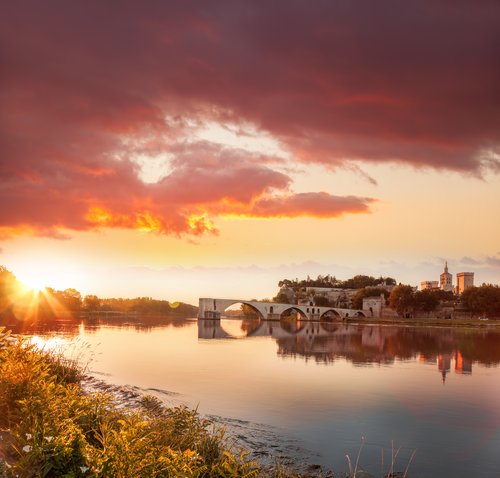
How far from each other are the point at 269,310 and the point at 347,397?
133370 mm

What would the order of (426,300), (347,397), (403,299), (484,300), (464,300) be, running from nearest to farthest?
1. (347,397)
2. (484,300)
3. (426,300)
4. (403,299)
5. (464,300)

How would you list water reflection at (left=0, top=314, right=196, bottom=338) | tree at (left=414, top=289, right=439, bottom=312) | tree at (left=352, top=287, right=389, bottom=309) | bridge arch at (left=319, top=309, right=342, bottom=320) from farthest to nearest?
tree at (left=352, top=287, right=389, bottom=309) → bridge arch at (left=319, top=309, right=342, bottom=320) → tree at (left=414, top=289, right=439, bottom=312) → water reflection at (left=0, top=314, right=196, bottom=338)

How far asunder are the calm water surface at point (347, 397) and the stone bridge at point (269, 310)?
94399 mm

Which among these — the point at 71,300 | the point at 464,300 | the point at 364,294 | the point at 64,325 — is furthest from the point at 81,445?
the point at 364,294

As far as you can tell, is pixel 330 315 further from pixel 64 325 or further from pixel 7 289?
pixel 7 289

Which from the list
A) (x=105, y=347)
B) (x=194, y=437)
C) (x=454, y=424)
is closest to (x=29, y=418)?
(x=194, y=437)

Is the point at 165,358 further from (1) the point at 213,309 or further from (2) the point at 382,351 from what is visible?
(1) the point at 213,309

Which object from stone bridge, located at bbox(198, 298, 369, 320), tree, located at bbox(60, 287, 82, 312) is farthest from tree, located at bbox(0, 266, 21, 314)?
stone bridge, located at bbox(198, 298, 369, 320)

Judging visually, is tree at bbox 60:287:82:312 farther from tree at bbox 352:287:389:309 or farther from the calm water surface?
the calm water surface

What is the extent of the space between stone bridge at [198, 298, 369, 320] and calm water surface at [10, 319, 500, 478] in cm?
9440

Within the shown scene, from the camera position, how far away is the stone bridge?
14362 centimetres

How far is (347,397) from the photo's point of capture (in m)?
26.0

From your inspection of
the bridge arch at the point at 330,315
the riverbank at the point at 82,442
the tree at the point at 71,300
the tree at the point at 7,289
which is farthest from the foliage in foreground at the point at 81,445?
the bridge arch at the point at 330,315

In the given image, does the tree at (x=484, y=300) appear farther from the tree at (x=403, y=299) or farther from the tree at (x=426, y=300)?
the tree at (x=403, y=299)
